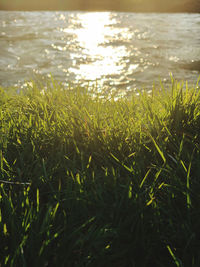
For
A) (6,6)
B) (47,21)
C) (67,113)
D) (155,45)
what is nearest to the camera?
(67,113)

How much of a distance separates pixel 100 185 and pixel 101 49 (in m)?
3.25

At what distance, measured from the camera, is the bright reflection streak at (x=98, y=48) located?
350 cm

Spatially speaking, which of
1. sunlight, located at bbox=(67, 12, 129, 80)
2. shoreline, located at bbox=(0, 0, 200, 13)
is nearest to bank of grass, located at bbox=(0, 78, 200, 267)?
sunlight, located at bbox=(67, 12, 129, 80)

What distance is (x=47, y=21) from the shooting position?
233 inches

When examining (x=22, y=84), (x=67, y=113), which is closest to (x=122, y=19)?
(x=22, y=84)

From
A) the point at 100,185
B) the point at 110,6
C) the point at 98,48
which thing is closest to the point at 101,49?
the point at 98,48

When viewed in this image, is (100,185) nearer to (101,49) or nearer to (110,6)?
(101,49)

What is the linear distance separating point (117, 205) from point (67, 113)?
78 centimetres

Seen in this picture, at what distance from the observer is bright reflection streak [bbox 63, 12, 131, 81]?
350 cm

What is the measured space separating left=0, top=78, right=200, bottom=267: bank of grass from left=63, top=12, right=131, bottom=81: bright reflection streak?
150cm

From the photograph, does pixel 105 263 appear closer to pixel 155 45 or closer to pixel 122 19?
pixel 155 45

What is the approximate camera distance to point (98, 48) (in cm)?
433

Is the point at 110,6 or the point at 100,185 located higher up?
the point at 110,6

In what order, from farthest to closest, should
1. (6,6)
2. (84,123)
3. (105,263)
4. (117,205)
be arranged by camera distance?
1. (6,6)
2. (84,123)
3. (117,205)
4. (105,263)
